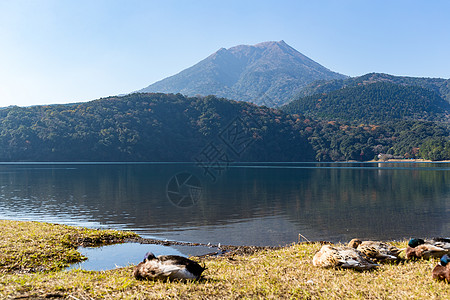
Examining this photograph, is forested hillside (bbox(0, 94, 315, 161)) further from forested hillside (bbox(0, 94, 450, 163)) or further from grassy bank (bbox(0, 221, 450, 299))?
grassy bank (bbox(0, 221, 450, 299))

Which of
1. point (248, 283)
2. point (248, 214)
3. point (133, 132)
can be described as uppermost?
point (133, 132)

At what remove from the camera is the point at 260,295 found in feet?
28.3

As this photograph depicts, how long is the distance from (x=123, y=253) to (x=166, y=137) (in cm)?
15947

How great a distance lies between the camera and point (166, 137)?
572 feet

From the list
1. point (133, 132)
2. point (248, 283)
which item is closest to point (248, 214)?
point (248, 283)

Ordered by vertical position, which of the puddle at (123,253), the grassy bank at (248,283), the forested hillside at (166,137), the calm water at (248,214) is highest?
the forested hillside at (166,137)

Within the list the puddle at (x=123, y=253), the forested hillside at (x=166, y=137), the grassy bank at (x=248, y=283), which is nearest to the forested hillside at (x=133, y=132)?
the forested hillside at (x=166, y=137)

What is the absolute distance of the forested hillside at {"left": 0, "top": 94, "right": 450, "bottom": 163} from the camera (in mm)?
150500

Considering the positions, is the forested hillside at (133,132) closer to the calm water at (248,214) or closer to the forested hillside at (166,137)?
the forested hillside at (166,137)

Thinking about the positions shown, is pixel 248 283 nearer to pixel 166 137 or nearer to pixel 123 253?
pixel 123 253

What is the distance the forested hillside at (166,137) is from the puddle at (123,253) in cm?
14578

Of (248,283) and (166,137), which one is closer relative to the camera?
(248,283)

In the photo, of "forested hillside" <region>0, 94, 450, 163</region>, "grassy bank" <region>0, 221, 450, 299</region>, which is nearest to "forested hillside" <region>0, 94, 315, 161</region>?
"forested hillside" <region>0, 94, 450, 163</region>

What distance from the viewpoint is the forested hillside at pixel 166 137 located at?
150 meters
